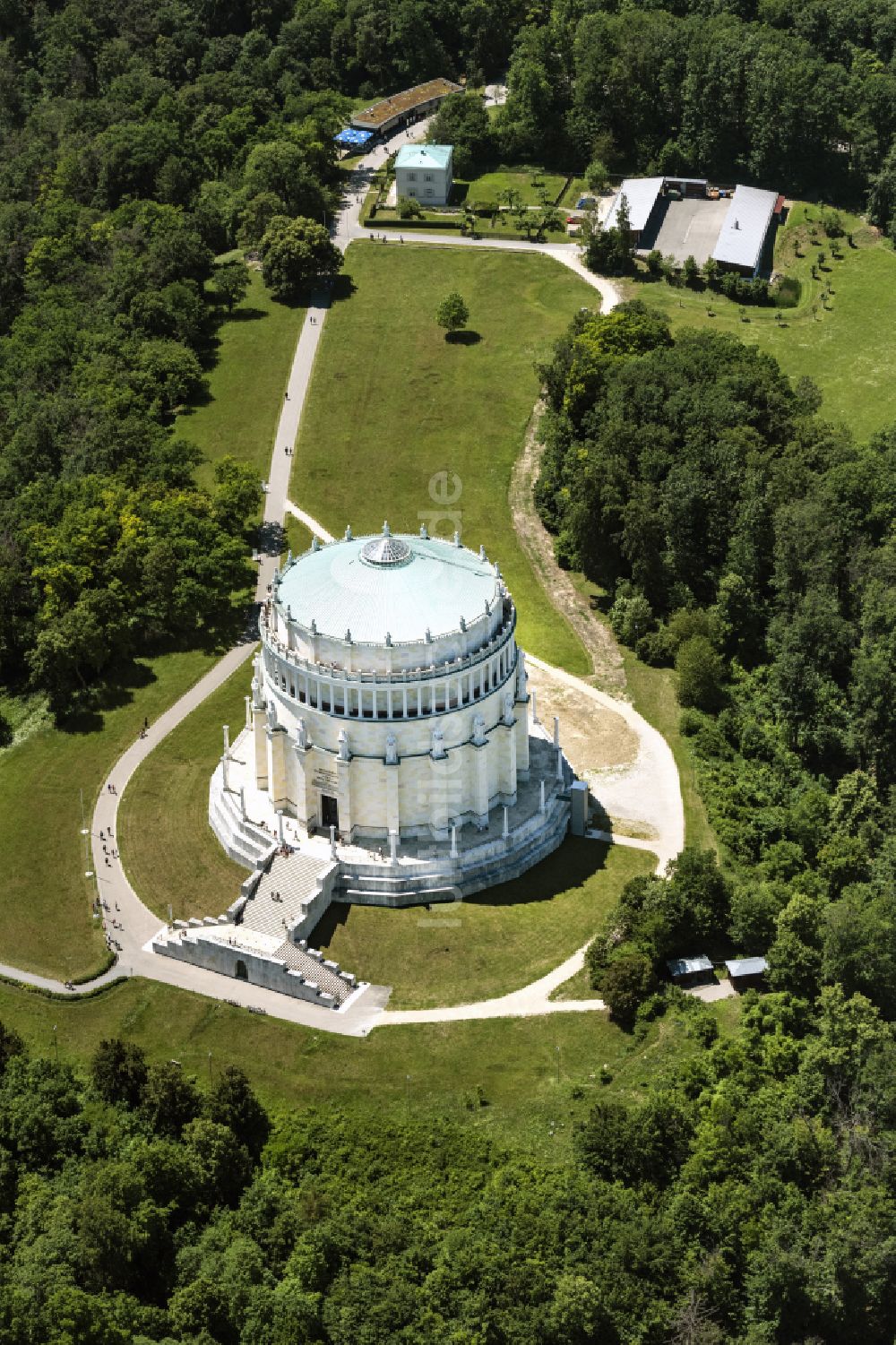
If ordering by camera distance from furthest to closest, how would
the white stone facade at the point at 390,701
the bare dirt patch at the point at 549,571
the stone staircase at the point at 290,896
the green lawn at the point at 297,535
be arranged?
the green lawn at the point at 297,535, the bare dirt patch at the point at 549,571, the white stone facade at the point at 390,701, the stone staircase at the point at 290,896

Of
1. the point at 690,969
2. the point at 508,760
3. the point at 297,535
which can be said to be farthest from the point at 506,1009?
the point at 297,535

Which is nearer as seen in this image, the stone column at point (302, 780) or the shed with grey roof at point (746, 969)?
the shed with grey roof at point (746, 969)

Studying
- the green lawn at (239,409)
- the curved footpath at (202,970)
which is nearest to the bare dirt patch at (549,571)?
the curved footpath at (202,970)

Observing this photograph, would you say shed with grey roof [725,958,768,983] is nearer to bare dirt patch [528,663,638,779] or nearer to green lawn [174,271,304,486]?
bare dirt patch [528,663,638,779]

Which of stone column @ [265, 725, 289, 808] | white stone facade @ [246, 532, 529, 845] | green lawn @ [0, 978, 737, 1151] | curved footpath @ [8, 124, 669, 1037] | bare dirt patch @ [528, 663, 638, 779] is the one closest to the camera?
green lawn @ [0, 978, 737, 1151]

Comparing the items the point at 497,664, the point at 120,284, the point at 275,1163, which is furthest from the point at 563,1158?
the point at 120,284

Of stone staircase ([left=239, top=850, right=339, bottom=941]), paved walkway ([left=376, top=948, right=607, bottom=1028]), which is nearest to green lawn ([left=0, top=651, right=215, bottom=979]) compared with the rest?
stone staircase ([left=239, top=850, right=339, bottom=941])

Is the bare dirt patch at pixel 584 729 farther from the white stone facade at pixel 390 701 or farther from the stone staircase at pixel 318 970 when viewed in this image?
the stone staircase at pixel 318 970
